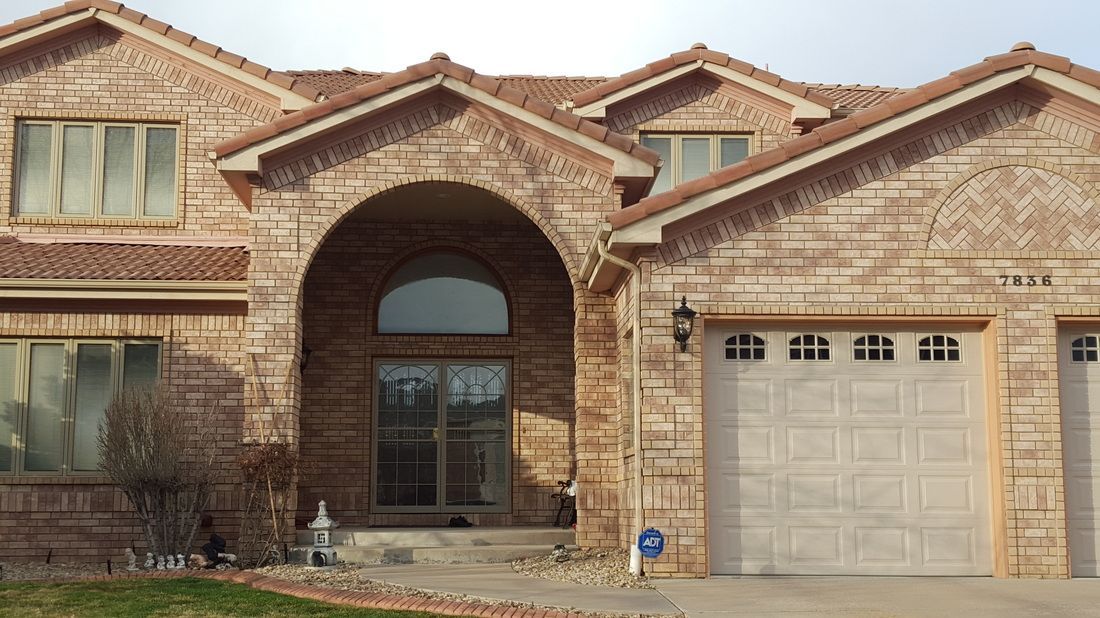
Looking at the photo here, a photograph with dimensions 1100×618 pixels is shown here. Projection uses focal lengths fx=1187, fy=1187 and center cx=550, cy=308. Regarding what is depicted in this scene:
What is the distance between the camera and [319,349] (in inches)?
640

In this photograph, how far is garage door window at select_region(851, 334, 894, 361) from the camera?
12148mm

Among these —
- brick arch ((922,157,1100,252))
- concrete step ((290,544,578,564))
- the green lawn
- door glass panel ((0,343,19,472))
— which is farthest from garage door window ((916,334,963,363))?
door glass panel ((0,343,19,472))

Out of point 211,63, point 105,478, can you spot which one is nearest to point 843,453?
point 105,478

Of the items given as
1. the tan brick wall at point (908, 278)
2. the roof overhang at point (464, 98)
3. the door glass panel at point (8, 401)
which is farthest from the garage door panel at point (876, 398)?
the door glass panel at point (8, 401)

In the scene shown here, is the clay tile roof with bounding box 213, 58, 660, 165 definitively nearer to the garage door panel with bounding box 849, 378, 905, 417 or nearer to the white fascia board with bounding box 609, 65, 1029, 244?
the white fascia board with bounding box 609, 65, 1029, 244

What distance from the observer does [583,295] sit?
13.9 m

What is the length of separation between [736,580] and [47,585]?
21.4 feet

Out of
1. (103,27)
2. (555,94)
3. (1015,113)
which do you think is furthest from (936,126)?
(103,27)

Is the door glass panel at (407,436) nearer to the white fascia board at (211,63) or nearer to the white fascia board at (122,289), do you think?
the white fascia board at (122,289)

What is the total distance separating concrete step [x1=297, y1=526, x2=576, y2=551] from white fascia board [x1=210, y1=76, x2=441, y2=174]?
14.2 feet

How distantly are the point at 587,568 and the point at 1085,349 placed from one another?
18.5 feet

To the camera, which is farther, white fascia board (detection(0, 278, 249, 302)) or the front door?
the front door

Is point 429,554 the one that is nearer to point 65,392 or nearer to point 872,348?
point 65,392

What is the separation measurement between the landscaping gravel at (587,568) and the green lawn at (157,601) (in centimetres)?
249
